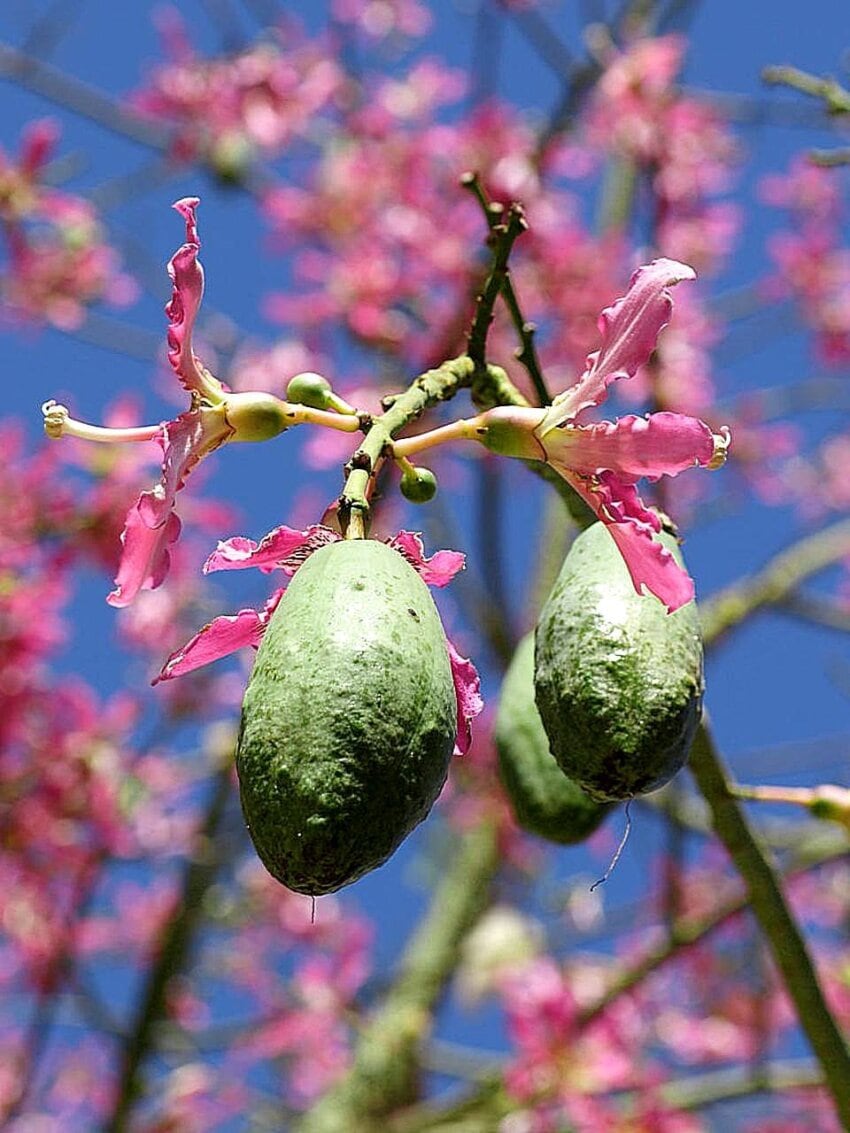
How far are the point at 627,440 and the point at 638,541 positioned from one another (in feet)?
0.36

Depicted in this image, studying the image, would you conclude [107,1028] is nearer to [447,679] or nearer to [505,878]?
[505,878]

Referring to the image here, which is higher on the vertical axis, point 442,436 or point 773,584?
point 773,584

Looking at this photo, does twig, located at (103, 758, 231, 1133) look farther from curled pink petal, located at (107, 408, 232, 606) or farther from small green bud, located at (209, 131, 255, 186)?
small green bud, located at (209, 131, 255, 186)

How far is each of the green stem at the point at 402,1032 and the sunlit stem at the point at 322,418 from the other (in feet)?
10.00

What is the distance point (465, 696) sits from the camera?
1399 mm

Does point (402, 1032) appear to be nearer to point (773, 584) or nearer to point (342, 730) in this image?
point (773, 584)

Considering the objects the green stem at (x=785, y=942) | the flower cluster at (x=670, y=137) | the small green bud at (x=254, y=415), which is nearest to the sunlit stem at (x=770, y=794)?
the green stem at (x=785, y=942)

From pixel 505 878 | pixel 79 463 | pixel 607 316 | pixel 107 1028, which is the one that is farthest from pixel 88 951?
pixel 607 316

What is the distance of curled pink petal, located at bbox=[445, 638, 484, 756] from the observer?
139 cm

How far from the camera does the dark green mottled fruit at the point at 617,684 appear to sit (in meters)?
1.27

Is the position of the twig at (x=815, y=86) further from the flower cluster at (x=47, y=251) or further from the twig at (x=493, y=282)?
the flower cluster at (x=47, y=251)

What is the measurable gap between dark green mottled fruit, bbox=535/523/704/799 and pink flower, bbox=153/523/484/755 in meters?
0.08

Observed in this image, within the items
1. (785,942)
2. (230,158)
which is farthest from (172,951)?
(230,158)

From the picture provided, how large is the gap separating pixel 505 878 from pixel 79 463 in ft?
9.10
